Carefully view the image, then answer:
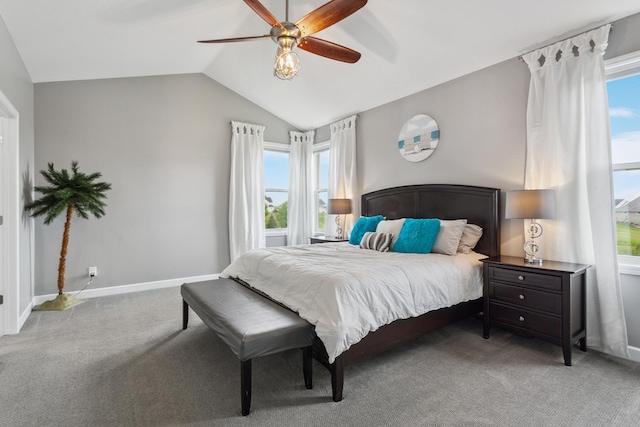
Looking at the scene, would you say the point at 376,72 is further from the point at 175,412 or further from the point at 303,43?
the point at 175,412

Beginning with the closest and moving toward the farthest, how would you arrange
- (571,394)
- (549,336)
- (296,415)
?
(296,415), (571,394), (549,336)

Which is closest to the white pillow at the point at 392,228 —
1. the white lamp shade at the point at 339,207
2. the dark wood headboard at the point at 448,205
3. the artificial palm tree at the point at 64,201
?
the dark wood headboard at the point at 448,205

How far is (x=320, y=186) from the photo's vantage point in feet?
19.8

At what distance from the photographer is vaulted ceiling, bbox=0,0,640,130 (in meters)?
2.72

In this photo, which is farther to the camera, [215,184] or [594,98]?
[215,184]

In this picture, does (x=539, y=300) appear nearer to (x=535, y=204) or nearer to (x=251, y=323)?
(x=535, y=204)

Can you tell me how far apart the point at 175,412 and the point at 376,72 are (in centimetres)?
385

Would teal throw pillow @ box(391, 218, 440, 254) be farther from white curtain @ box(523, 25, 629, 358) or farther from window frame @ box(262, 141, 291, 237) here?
window frame @ box(262, 141, 291, 237)

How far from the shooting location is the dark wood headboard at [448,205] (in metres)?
3.29

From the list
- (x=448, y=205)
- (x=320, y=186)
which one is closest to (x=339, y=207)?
(x=320, y=186)

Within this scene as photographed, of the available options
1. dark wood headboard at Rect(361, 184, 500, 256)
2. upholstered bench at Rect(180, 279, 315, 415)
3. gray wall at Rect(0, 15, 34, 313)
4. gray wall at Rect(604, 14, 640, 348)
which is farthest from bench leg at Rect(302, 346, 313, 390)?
gray wall at Rect(0, 15, 34, 313)

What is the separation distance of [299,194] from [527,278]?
4.09m

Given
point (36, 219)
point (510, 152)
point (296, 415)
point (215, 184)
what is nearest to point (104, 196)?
point (36, 219)

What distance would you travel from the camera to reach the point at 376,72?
3943mm
